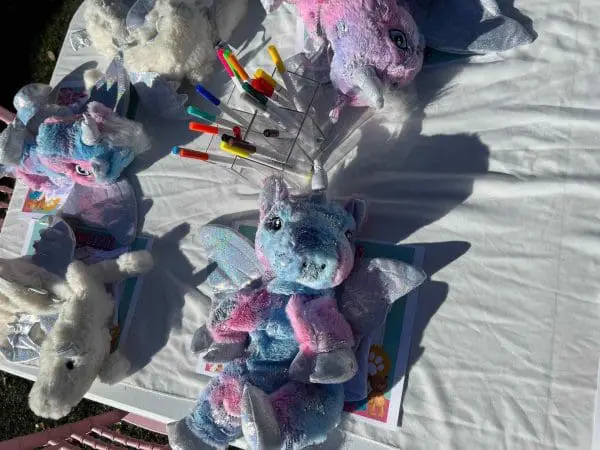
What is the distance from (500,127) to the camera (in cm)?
88

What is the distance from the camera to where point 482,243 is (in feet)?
2.71

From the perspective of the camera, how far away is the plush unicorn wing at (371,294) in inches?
31.1

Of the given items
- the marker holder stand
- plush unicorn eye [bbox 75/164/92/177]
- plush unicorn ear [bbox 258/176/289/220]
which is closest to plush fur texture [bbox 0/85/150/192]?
plush unicorn eye [bbox 75/164/92/177]

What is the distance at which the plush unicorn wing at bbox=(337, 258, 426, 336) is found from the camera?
0.79 metres

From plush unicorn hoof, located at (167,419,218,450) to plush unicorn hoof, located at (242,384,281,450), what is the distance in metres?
0.13

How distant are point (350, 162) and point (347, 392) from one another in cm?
39

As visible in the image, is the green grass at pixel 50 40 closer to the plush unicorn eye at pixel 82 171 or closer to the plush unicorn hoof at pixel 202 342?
the plush unicorn eye at pixel 82 171

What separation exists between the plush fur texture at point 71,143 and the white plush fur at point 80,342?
182 mm

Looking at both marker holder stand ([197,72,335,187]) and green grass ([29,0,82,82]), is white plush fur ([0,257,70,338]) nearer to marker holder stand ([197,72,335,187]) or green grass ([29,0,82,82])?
marker holder stand ([197,72,335,187])

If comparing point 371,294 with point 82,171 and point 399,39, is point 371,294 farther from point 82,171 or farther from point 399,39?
point 82,171

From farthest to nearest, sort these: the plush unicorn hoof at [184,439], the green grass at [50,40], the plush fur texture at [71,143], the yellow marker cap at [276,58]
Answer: the green grass at [50,40] < the plush fur texture at [71,143] < the yellow marker cap at [276,58] < the plush unicorn hoof at [184,439]

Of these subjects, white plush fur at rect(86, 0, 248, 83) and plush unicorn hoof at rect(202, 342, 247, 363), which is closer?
plush unicorn hoof at rect(202, 342, 247, 363)

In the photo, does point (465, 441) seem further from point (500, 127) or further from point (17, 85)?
point (17, 85)

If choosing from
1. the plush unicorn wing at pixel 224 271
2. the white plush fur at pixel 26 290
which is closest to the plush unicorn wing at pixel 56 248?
the white plush fur at pixel 26 290
